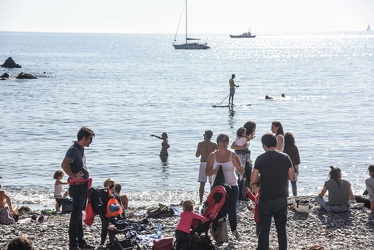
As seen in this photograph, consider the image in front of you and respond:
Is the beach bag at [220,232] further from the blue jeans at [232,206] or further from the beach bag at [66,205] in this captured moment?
the beach bag at [66,205]

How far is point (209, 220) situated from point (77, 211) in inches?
79.3

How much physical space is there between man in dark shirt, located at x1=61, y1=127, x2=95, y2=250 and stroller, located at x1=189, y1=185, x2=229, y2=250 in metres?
1.76

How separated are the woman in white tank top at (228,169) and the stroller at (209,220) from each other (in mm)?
568

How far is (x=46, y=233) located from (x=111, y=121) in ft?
98.6

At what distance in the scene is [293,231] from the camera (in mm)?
11539

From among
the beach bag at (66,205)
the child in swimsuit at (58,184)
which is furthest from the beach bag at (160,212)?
the child in swimsuit at (58,184)

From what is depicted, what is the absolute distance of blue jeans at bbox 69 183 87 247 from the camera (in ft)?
32.7

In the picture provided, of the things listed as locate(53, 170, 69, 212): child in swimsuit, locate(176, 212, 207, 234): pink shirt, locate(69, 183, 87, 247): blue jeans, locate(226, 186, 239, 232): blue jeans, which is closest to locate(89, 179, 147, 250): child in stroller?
locate(69, 183, 87, 247): blue jeans

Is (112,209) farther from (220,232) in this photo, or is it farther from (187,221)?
(220,232)

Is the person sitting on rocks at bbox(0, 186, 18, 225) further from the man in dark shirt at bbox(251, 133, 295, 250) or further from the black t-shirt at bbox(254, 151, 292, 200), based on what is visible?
the black t-shirt at bbox(254, 151, 292, 200)

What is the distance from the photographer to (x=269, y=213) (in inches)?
360

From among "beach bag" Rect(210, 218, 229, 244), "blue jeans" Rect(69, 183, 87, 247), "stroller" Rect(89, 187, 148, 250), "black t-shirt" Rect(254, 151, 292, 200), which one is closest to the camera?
"black t-shirt" Rect(254, 151, 292, 200)

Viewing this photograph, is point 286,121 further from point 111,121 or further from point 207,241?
point 207,241

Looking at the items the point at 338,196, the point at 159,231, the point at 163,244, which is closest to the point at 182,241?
the point at 163,244
